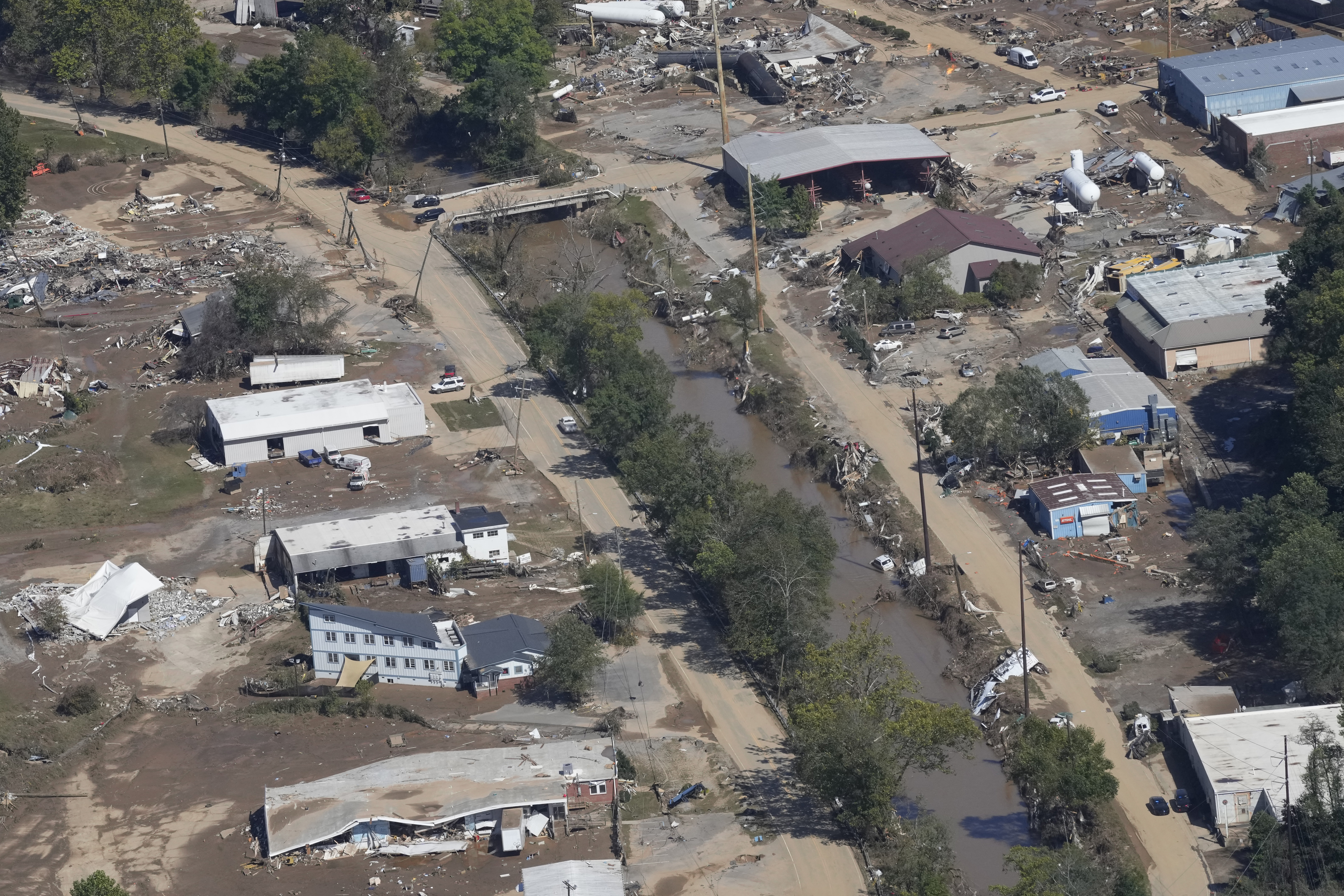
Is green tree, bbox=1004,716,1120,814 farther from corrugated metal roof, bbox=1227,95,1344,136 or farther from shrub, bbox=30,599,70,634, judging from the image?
corrugated metal roof, bbox=1227,95,1344,136

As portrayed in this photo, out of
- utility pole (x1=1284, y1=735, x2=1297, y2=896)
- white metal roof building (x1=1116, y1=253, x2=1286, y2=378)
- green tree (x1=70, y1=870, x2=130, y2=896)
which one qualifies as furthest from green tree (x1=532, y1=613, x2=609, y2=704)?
white metal roof building (x1=1116, y1=253, x2=1286, y2=378)

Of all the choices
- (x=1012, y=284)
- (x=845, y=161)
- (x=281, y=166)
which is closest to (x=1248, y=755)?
(x=1012, y=284)

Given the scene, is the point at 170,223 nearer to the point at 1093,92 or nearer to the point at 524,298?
the point at 524,298

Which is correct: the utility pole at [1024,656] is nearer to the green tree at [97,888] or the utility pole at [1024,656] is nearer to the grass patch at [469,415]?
the grass patch at [469,415]

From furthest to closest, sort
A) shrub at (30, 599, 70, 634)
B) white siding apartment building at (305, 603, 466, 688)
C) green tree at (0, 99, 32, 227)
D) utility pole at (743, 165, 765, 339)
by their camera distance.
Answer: green tree at (0, 99, 32, 227) → utility pole at (743, 165, 765, 339) → shrub at (30, 599, 70, 634) → white siding apartment building at (305, 603, 466, 688)

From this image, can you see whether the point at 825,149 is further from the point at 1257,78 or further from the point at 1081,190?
the point at 1257,78

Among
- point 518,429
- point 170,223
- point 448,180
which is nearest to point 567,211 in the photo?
point 448,180
